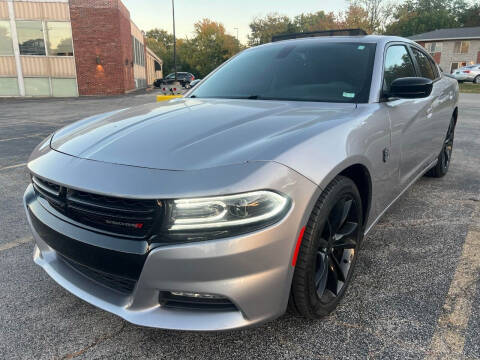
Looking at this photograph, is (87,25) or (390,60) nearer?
(390,60)

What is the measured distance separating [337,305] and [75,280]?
4.60 feet

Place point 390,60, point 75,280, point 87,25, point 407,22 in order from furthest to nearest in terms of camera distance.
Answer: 1. point 407,22
2. point 87,25
3. point 390,60
4. point 75,280

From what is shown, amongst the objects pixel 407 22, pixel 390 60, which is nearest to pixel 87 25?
pixel 390 60

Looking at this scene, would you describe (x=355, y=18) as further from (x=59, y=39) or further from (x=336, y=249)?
(x=336, y=249)

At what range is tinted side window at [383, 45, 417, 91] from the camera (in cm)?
279

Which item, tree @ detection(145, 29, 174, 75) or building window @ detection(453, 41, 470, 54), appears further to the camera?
tree @ detection(145, 29, 174, 75)

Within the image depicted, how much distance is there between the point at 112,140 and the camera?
198 cm

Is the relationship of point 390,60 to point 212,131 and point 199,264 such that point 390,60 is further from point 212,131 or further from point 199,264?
point 199,264

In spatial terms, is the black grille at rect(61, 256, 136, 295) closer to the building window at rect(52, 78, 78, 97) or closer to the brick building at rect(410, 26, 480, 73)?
the building window at rect(52, 78, 78, 97)

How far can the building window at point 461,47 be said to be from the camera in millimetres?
45853

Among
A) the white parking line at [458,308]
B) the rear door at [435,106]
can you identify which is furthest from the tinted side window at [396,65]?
the white parking line at [458,308]

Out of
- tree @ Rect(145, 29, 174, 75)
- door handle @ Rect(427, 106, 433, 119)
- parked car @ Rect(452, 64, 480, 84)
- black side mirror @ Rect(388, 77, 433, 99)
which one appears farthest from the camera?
tree @ Rect(145, 29, 174, 75)

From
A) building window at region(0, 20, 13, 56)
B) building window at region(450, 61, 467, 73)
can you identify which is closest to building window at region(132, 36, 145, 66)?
building window at region(0, 20, 13, 56)

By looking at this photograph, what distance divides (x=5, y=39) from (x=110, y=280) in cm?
2677
